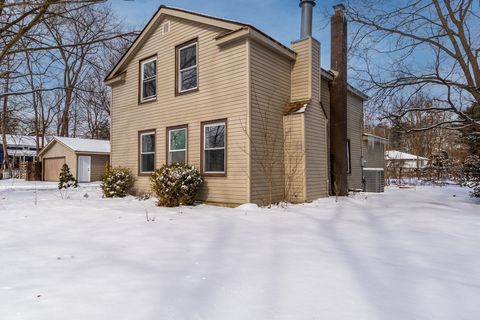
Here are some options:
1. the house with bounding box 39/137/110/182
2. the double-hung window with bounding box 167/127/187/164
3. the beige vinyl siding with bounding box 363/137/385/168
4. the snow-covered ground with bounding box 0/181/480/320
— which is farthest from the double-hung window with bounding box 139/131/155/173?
the house with bounding box 39/137/110/182

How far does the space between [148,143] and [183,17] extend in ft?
14.5

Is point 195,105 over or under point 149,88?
under

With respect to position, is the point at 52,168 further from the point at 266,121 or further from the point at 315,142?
Answer: the point at 315,142

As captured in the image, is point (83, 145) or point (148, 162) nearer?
point (148, 162)

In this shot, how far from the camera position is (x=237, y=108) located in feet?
28.4

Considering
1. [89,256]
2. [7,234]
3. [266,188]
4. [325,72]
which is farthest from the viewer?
[325,72]

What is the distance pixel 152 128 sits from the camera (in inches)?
436

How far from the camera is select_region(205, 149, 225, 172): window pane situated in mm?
9062

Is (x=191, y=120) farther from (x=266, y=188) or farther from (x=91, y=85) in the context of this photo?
(x=91, y=85)

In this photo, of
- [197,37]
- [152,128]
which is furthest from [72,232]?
[197,37]

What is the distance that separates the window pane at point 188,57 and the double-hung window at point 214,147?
7.16ft

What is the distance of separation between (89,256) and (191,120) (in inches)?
247

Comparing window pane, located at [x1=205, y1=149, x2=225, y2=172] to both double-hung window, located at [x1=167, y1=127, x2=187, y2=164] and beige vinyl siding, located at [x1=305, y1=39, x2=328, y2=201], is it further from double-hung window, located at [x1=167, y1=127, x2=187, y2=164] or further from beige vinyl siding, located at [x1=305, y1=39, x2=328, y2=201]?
beige vinyl siding, located at [x1=305, y1=39, x2=328, y2=201]

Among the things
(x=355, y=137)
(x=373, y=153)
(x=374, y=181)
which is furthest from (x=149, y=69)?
(x=373, y=153)
